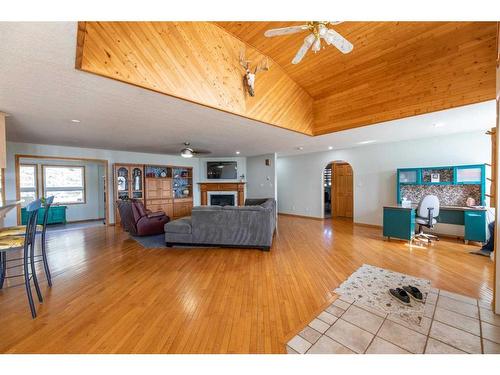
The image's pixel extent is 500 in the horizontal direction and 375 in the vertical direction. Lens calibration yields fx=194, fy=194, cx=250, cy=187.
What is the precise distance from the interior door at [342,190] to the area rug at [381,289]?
15.9 feet

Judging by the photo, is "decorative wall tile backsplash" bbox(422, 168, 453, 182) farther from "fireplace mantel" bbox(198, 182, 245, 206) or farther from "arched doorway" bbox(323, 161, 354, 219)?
"fireplace mantel" bbox(198, 182, 245, 206)

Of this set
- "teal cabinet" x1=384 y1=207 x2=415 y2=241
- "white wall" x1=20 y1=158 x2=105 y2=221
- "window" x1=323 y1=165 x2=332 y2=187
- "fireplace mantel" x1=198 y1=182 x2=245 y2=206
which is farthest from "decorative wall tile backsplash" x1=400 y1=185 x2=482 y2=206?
"white wall" x1=20 y1=158 x2=105 y2=221

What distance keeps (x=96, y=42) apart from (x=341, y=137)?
4.78 meters

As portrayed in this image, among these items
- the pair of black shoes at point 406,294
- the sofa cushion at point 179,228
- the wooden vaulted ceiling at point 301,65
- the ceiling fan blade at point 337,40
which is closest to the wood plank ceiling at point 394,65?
the wooden vaulted ceiling at point 301,65

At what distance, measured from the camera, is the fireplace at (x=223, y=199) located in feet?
26.1

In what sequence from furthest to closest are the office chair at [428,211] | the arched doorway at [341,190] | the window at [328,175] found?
the window at [328,175], the arched doorway at [341,190], the office chair at [428,211]

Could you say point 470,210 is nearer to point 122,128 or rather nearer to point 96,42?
point 96,42

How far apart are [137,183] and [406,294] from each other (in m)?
7.40

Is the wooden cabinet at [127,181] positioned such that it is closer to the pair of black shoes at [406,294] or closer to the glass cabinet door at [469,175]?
the pair of black shoes at [406,294]

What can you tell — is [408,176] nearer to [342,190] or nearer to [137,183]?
[342,190]

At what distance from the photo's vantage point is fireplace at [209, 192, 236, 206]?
797 cm

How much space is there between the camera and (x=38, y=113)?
2.96 metres

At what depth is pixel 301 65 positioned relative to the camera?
3490 mm
